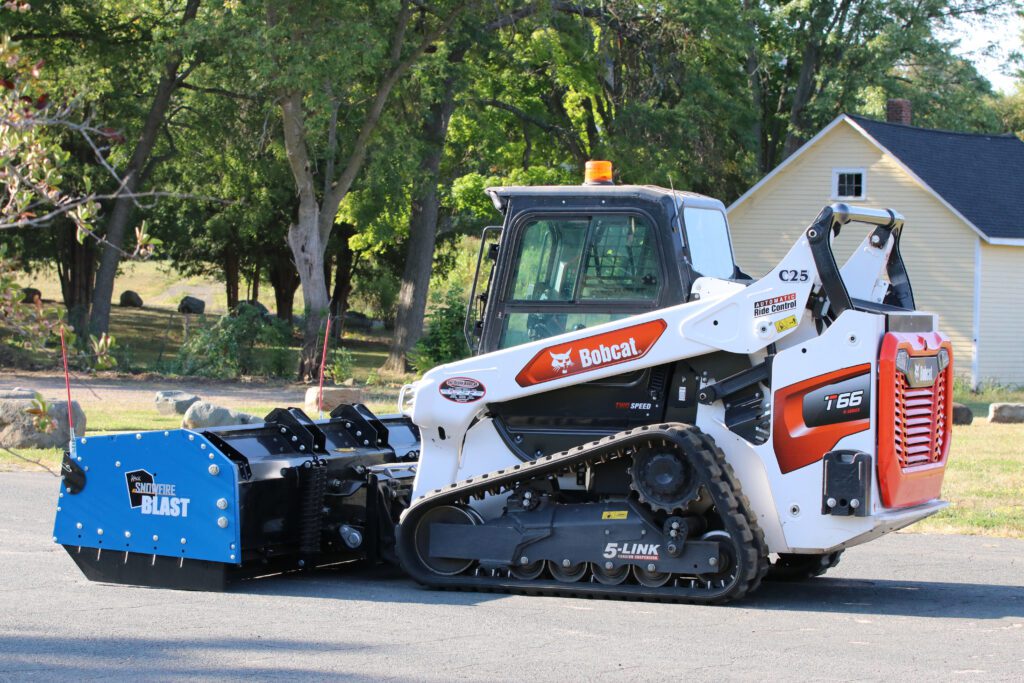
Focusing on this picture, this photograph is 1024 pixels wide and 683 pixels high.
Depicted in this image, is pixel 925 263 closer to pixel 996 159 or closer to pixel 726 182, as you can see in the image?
pixel 996 159

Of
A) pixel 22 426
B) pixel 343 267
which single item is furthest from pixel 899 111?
pixel 22 426

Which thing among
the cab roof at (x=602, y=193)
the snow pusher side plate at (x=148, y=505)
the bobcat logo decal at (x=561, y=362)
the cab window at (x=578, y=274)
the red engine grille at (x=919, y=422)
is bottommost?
the snow pusher side plate at (x=148, y=505)

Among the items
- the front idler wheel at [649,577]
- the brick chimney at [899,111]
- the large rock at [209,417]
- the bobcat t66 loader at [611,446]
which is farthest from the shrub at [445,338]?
the front idler wheel at [649,577]

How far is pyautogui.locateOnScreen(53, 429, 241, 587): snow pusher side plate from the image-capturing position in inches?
328

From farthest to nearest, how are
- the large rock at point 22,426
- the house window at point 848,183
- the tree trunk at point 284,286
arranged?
the tree trunk at point 284,286
the house window at point 848,183
the large rock at point 22,426

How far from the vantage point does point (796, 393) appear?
7.64 m

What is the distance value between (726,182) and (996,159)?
8361 millimetres

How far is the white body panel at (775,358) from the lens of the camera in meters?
7.52

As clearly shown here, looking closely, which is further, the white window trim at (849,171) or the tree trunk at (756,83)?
the tree trunk at (756,83)

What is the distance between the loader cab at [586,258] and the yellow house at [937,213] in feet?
86.2

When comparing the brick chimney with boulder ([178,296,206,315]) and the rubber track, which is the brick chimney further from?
boulder ([178,296,206,315])

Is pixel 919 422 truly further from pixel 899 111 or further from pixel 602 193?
pixel 899 111

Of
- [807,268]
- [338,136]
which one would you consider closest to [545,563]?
[807,268]

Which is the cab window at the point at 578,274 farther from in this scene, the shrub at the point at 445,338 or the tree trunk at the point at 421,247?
the tree trunk at the point at 421,247
